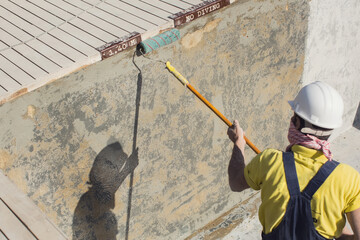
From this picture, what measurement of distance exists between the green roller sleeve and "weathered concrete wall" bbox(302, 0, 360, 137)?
7.23ft

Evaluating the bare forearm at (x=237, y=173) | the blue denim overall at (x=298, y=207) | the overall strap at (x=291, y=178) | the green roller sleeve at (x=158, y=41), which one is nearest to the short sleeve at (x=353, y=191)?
the blue denim overall at (x=298, y=207)

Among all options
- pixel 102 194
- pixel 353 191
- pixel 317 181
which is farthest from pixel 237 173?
pixel 102 194

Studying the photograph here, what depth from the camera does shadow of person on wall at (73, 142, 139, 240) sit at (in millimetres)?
4465

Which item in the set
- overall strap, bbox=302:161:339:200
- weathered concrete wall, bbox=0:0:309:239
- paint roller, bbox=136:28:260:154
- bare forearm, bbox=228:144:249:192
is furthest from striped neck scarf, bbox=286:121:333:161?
weathered concrete wall, bbox=0:0:309:239

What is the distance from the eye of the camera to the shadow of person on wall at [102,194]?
176 inches

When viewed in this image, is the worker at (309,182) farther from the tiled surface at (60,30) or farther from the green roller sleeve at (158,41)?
the tiled surface at (60,30)

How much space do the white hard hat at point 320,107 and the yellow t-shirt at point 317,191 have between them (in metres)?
0.22

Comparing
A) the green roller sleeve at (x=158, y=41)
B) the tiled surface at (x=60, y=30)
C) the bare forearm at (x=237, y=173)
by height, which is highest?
the tiled surface at (x=60, y=30)

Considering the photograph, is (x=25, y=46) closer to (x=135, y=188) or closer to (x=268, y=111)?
(x=135, y=188)

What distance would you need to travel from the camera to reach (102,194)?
4.56 m

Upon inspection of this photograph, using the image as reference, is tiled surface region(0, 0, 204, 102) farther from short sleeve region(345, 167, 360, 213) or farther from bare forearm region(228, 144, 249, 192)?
short sleeve region(345, 167, 360, 213)

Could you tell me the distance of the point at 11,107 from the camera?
367 centimetres

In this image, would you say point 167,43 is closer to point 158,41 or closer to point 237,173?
point 158,41

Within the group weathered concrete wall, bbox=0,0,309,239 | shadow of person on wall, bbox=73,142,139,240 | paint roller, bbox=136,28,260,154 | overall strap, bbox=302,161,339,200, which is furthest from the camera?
shadow of person on wall, bbox=73,142,139,240
